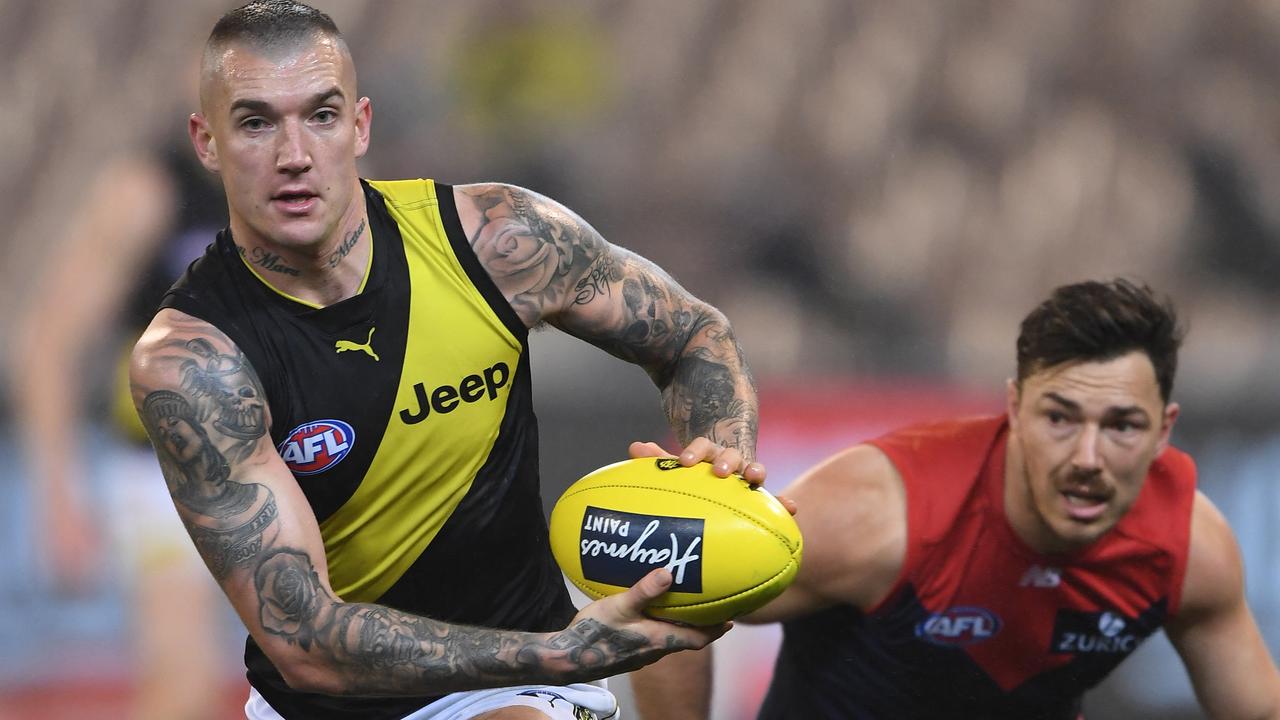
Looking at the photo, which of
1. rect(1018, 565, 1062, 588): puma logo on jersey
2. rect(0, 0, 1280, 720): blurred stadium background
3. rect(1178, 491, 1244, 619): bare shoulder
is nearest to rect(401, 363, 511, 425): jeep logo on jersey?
rect(1018, 565, 1062, 588): puma logo on jersey

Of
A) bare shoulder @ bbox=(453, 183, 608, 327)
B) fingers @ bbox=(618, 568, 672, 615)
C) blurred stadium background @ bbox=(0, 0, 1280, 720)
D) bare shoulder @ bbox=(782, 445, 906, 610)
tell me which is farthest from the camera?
blurred stadium background @ bbox=(0, 0, 1280, 720)

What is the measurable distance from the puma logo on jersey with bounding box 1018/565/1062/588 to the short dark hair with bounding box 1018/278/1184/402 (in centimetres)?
48

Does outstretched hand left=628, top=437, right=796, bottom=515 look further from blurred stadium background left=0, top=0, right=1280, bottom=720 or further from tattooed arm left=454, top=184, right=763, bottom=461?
blurred stadium background left=0, top=0, right=1280, bottom=720

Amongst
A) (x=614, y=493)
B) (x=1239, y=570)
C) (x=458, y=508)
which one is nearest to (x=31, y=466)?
(x=458, y=508)

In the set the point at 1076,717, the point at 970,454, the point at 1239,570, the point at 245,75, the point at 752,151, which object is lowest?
the point at 1076,717

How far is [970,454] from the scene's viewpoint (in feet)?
13.0

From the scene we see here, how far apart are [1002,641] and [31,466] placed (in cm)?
367

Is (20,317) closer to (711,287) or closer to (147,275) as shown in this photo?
(147,275)

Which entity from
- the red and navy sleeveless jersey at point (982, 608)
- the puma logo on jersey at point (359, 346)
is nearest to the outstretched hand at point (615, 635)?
the puma logo on jersey at point (359, 346)

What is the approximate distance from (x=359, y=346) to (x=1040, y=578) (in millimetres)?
1906

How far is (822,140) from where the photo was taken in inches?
336

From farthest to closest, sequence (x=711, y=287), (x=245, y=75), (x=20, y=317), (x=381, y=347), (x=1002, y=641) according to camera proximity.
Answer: (x=711, y=287), (x=20, y=317), (x=1002, y=641), (x=381, y=347), (x=245, y=75)

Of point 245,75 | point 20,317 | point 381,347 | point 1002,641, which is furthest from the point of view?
point 20,317

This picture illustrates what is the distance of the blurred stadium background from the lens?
7.65 meters
